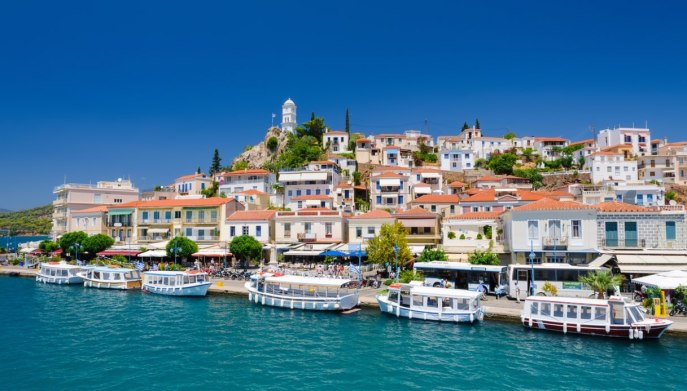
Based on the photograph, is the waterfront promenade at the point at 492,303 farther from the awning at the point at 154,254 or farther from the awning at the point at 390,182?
the awning at the point at 390,182

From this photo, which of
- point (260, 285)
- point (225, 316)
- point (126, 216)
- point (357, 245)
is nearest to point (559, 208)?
point (357, 245)

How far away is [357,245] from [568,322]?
2178 cm

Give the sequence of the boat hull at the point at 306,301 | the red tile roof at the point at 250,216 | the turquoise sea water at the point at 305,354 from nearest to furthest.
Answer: the turquoise sea water at the point at 305,354, the boat hull at the point at 306,301, the red tile roof at the point at 250,216

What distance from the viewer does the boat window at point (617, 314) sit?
2366cm

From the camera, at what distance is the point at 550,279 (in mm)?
29328

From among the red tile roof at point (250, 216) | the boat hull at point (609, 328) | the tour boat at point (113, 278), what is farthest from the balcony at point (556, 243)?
the tour boat at point (113, 278)

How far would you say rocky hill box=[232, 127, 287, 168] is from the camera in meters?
98.2

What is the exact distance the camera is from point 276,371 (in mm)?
19594

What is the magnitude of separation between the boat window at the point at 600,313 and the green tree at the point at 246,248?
2839 centimetres

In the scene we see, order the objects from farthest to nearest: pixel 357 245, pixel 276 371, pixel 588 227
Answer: pixel 357 245 < pixel 588 227 < pixel 276 371

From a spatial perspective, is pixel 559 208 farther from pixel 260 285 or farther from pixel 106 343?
pixel 106 343

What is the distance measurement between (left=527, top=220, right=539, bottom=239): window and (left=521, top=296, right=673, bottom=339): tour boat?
8.90m

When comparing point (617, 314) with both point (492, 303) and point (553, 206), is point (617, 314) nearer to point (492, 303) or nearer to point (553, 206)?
point (492, 303)

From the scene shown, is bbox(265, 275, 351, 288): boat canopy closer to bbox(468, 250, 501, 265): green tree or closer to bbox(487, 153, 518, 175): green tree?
bbox(468, 250, 501, 265): green tree
